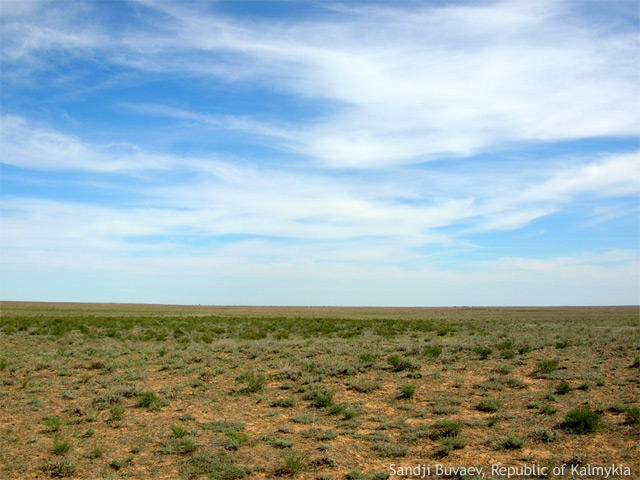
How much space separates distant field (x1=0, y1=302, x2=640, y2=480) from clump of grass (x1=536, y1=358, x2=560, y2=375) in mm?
65

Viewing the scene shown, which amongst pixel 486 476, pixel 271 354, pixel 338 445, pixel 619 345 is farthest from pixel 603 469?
pixel 619 345

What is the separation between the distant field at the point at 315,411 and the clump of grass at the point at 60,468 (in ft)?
0.08

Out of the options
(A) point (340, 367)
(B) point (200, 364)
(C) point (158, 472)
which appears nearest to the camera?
(C) point (158, 472)

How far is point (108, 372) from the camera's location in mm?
18438

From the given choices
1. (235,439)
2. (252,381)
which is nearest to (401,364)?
(252,381)

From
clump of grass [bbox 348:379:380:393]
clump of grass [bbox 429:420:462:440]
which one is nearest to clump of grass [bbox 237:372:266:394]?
clump of grass [bbox 348:379:380:393]

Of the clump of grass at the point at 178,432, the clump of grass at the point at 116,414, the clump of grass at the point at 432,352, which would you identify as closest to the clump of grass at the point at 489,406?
the clump of grass at the point at 432,352

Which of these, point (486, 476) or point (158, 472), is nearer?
point (486, 476)

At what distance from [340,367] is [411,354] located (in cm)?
420

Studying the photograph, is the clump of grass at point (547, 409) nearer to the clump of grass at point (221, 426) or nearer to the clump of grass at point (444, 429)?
the clump of grass at point (444, 429)

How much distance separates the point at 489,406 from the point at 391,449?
4033 millimetres

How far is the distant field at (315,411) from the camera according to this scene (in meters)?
10.1

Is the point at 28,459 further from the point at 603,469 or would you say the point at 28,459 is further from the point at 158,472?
the point at 603,469

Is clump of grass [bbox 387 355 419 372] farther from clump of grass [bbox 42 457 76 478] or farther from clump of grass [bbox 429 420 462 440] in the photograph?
clump of grass [bbox 42 457 76 478]
